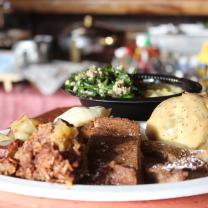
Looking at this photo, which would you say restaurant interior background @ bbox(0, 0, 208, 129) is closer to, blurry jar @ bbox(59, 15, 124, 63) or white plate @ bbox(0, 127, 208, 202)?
blurry jar @ bbox(59, 15, 124, 63)

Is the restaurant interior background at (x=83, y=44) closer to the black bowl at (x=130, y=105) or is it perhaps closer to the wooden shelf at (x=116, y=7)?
the wooden shelf at (x=116, y=7)

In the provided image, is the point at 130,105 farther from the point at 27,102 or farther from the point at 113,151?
the point at 27,102

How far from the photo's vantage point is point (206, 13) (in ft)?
13.2

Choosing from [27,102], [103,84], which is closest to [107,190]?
[103,84]

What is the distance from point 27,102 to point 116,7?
1979mm

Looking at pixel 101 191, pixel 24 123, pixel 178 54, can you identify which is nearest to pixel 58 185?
pixel 101 191

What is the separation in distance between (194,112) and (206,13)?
3.04 m

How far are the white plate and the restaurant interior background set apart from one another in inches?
33.4

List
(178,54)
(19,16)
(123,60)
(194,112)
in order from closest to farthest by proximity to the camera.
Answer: (194,112) < (123,60) < (178,54) < (19,16)

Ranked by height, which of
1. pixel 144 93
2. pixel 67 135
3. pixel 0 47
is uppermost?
pixel 67 135

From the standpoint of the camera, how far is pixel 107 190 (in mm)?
877

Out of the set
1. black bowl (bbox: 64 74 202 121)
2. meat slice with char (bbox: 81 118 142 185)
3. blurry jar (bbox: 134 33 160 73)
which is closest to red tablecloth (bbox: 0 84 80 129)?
blurry jar (bbox: 134 33 160 73)

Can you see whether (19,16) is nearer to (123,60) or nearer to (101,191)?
(123,60)

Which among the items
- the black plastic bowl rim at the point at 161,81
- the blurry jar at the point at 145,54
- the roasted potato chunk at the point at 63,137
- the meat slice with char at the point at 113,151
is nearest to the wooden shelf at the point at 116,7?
the blurry jar at the point at 145,54
